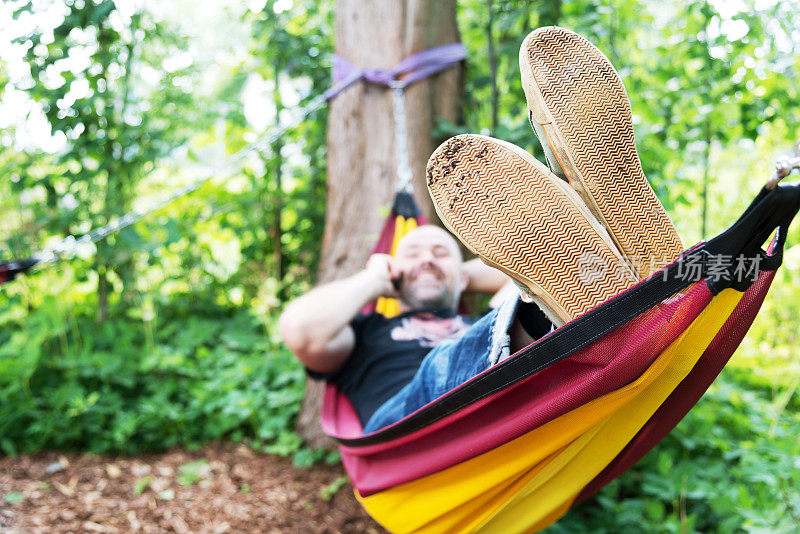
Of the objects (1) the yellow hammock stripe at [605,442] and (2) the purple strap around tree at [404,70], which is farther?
(2) the purple strap around tree at [404,70]

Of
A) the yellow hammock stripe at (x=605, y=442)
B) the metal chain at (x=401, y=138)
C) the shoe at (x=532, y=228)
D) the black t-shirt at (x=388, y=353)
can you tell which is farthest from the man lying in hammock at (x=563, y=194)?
the metal chain at (x=401, y=138)

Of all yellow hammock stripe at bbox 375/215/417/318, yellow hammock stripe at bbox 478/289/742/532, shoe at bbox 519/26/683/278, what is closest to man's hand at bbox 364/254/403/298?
yellow hammock stripe at bbox 375/215/417/318

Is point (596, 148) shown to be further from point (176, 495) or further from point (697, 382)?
point (176, 495)

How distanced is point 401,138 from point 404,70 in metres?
0.31

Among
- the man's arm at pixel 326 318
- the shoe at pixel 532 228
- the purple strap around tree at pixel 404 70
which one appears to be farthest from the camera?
the purple strap around tree at pixel 404 70

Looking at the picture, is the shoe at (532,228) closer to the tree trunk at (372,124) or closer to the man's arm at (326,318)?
the man's arm at (326,318)

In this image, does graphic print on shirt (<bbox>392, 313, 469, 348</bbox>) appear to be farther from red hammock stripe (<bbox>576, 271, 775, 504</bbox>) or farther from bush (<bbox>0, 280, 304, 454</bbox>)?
bush (<bbox>0, 280, 304, 454</bbox>)

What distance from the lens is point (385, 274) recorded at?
1592mm

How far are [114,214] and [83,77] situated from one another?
54 cm

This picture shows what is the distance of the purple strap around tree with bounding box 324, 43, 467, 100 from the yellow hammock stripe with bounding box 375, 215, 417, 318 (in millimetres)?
558

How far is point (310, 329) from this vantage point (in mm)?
1471

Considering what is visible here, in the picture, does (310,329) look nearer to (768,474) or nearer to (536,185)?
(536,185)

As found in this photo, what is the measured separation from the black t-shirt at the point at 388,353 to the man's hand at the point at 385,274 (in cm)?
8

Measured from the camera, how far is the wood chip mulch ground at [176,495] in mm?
1775
